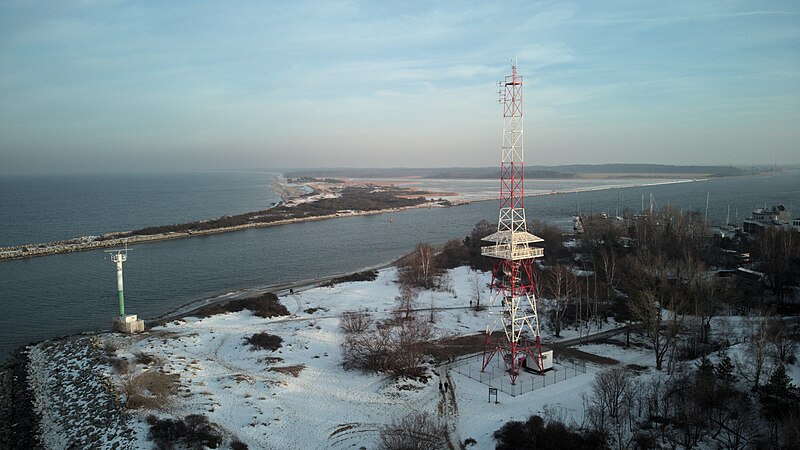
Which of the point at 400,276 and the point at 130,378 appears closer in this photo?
the point at 130,378

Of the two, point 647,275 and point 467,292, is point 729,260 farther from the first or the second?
point 467,292

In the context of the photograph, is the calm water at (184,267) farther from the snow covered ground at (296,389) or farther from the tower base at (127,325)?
the snow covered ground at (296,389)

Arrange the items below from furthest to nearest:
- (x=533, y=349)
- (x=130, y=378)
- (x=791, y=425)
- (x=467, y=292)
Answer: (x=467, y=292)
(x=533, y=349)
(x=130, y=378)
(x=791, y=425)

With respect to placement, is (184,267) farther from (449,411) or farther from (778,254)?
(778,254)

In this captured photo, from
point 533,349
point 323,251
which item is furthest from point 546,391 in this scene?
point 323,251

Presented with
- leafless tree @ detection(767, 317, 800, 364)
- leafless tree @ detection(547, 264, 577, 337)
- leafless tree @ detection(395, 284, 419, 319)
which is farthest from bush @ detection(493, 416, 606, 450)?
leafless tree @ detection(395, 284, 419, 319)

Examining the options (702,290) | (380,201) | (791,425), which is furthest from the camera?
(380,201)
